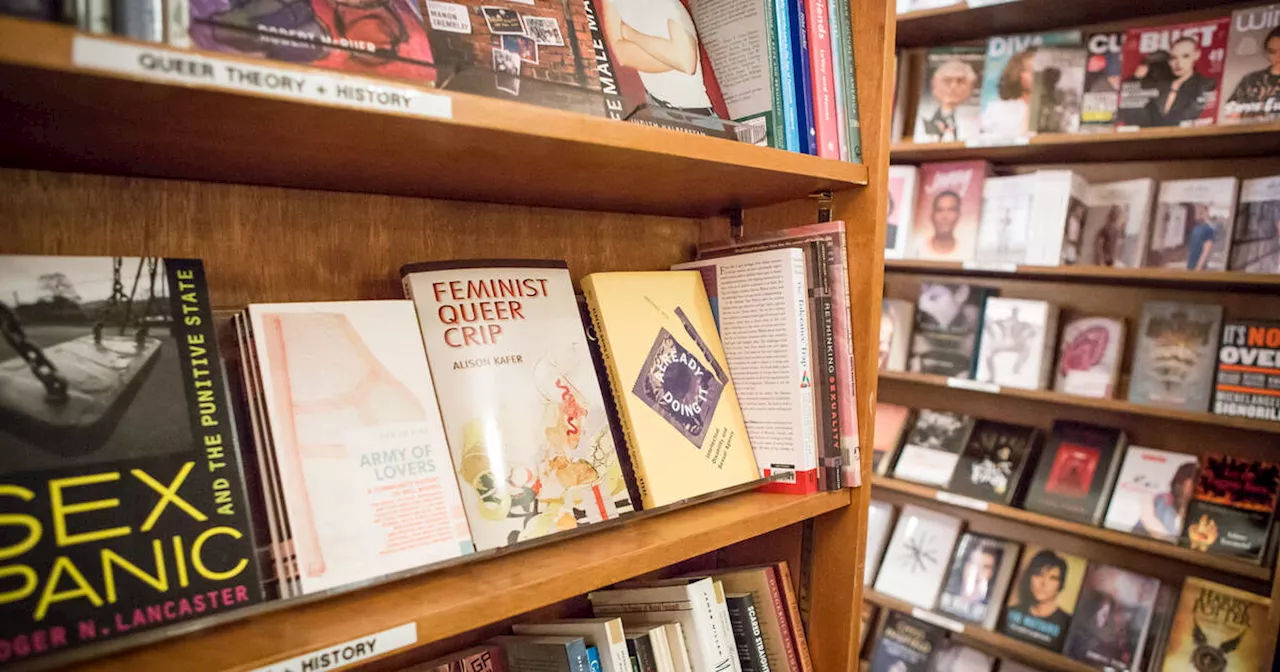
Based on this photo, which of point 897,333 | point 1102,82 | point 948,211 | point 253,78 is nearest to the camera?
point 253,78

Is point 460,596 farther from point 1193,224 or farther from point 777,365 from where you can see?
point 1193,224

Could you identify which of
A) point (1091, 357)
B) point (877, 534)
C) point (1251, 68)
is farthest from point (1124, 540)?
point (1251, 68)

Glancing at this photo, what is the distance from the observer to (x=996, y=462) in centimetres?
222

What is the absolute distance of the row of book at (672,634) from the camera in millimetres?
871

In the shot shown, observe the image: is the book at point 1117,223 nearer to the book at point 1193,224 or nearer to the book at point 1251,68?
the book at point 1193,224

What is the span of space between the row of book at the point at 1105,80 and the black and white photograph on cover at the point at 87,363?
2127 mm

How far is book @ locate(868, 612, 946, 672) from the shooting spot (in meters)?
2.32

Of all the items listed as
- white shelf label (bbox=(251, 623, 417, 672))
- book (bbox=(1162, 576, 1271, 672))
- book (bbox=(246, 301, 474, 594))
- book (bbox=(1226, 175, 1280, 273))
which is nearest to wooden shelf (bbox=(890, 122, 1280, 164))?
book (bbox=(1226, 175, 1280, 273))

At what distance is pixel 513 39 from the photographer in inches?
31.4

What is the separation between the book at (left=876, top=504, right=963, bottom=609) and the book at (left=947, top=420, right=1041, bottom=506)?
0.68 feet

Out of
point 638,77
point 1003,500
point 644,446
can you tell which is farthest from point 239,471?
point 1003,500

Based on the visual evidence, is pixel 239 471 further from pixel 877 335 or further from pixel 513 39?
pixel 877 335

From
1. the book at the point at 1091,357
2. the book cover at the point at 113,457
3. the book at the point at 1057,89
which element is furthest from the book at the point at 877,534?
the book cover at the point at 113,457

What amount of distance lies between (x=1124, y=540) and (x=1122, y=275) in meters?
0.72
